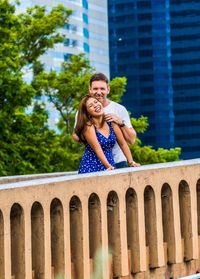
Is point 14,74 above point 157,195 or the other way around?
above

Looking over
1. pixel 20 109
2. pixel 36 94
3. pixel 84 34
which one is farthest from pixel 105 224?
pixel 84 34

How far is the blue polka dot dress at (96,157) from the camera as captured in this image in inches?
306

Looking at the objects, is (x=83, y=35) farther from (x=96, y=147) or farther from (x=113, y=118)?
(x=96, y=147)

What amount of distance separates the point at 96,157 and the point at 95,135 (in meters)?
0.18

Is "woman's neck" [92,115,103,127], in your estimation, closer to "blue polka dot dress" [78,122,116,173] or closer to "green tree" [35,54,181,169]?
"blue polka dot dress" [78,122,116,173]

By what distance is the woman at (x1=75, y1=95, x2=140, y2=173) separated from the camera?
7.71m

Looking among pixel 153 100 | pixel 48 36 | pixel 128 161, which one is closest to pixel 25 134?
pixel 48 36

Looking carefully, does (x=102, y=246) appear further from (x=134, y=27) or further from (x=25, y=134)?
(x=134, y=27)

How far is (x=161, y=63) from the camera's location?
13438cm

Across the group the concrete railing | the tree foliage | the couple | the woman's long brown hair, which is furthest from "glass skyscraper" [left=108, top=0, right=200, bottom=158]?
the concrete railing

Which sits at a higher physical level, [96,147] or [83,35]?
[83,35]

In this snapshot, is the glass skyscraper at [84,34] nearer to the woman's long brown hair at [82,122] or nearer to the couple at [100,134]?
the couple at [100,134]

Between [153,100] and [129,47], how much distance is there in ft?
28.3

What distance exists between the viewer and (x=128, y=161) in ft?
27.5
